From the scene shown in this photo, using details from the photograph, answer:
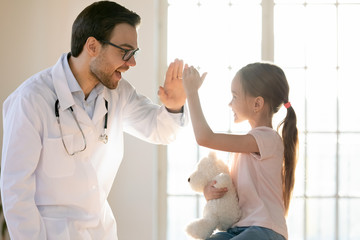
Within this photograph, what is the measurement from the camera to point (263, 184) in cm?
190

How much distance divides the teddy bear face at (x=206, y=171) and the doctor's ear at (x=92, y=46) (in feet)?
2.20

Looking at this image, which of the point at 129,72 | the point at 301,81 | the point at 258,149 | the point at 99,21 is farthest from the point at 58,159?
the point at 301,81

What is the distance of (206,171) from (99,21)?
79cm

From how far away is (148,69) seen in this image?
3.47 metres

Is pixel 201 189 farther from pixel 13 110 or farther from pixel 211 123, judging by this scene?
pixel 211 123

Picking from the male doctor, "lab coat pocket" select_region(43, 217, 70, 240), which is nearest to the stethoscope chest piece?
the male doctor

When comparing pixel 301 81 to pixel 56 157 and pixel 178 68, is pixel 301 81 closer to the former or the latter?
pixel 178 68

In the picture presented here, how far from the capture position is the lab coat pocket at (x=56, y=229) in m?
2.11

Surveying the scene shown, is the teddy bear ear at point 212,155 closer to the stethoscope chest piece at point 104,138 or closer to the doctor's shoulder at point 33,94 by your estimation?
the stethoscope chest piece at point 104,138

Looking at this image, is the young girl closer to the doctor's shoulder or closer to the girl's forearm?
the girl's forearm

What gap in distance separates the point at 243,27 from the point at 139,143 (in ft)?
3.49

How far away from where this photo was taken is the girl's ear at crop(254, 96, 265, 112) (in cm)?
198

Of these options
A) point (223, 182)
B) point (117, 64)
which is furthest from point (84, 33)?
point (223, 182)

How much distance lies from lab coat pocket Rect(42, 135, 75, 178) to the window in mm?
1561
